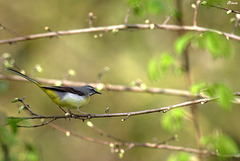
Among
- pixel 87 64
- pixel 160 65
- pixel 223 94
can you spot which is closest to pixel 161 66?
pixel 160 65

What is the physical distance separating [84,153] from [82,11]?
402 centimetres

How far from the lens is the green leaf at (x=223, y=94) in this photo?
2.45 meters

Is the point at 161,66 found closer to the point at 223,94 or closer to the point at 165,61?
the point at 165,61

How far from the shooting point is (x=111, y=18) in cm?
841

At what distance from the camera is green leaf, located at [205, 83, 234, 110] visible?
2453mm

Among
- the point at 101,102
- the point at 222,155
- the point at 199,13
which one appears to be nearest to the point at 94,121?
the point at 101,102

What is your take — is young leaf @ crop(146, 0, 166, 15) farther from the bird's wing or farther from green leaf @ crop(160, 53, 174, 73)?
the bird's wing

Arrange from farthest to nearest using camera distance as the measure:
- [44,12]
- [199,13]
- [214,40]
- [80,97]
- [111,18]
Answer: [44,12]
[111,18]
[199,13]
[80,97]
[214,40]

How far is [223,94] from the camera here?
2.50m

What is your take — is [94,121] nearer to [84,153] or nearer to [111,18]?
[84,153]

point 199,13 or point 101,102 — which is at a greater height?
point 199,13

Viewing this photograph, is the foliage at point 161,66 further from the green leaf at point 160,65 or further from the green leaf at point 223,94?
the green leaf at point 223,94

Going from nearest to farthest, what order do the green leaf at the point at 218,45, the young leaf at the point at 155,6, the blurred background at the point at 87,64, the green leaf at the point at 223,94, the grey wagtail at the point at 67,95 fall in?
the green leaf at the point at 223,94, the green leaf at the point at 218,45, the young leaf at the point at 155,6, the grey wagtail at the point at 67,95, the blurred background at the point at 87,64

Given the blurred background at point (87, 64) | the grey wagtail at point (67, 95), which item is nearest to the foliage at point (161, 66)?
the grey wagtail at point (67, 95)
